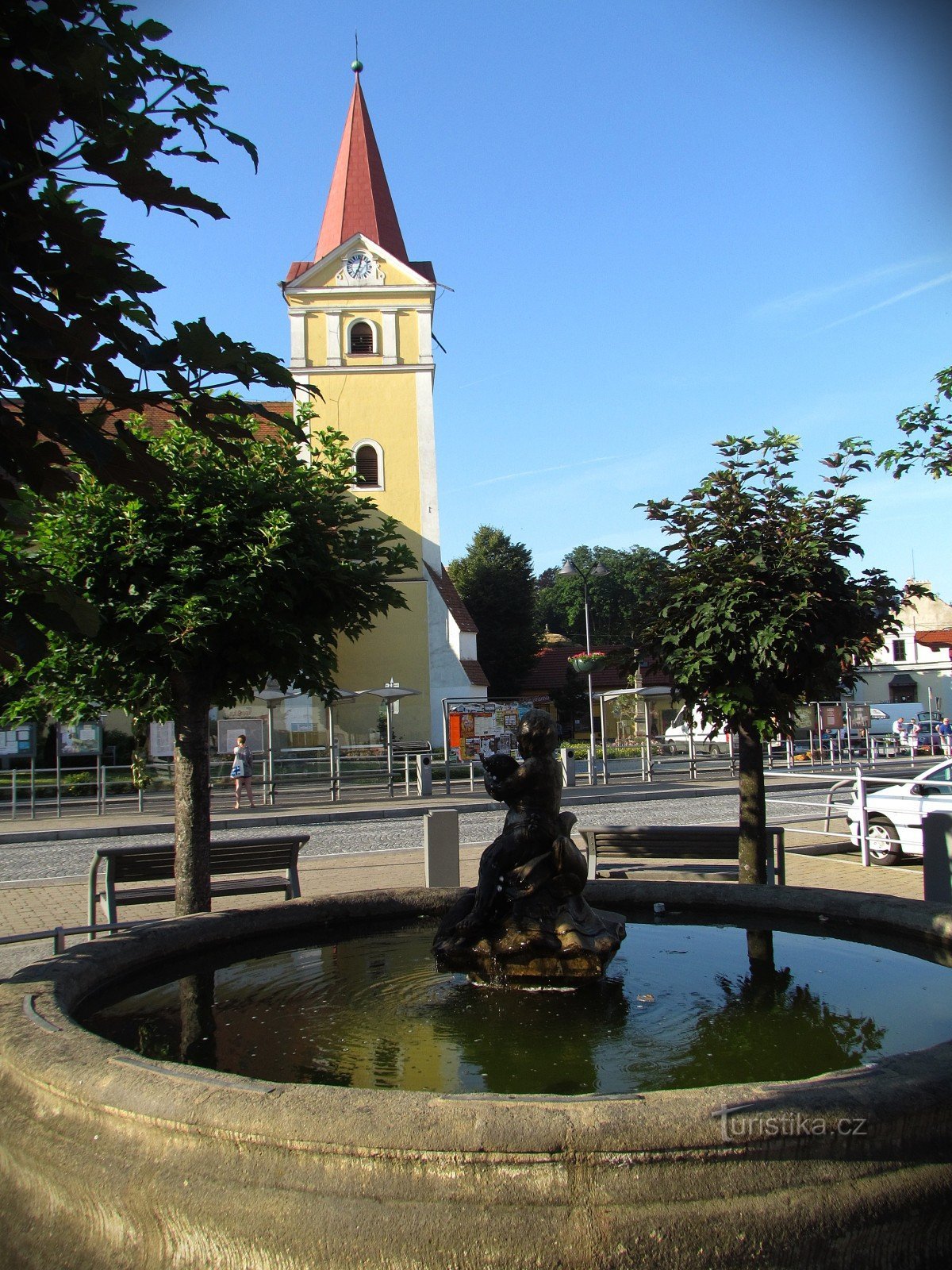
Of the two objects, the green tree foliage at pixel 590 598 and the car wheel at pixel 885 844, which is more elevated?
the green tree foliage at pixel 590 598

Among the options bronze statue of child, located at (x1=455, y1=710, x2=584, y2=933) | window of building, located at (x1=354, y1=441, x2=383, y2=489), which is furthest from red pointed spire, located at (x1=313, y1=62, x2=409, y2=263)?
bronze statue of child, located at (x1=455, y1=710, x2=584, y2=933)

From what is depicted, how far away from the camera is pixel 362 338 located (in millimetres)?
42500

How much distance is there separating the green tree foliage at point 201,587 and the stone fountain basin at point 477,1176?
179 inches

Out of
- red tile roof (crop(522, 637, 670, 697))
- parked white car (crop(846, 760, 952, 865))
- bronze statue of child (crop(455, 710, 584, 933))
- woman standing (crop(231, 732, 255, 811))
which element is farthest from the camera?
red tile roof (crop(522, 637, 670, 697))

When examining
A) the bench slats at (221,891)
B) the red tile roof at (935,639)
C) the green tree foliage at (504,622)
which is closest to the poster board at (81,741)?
the bench slats at (221,891)

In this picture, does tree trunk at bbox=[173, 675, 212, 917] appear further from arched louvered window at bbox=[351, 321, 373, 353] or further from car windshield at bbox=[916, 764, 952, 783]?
arched louvered window at bbox=[351, 321, 373, 353]

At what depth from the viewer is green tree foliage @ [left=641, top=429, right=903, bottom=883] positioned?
328 inches

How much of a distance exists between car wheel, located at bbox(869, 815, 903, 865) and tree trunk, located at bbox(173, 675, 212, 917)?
8.24 m

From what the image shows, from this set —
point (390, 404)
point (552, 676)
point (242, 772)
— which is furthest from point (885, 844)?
point (552, 676)

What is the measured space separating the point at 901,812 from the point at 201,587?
354 inches

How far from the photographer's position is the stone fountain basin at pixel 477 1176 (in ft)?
9.10

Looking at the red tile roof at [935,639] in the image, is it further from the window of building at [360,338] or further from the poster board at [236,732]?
the poster board at [236,732]

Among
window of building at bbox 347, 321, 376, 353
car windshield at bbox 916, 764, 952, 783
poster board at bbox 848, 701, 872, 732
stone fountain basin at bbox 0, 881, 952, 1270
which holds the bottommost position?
stone fountain basin at bbox 0, 881, 952, 1270

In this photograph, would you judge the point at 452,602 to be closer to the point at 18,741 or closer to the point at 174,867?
the point at 18,741
